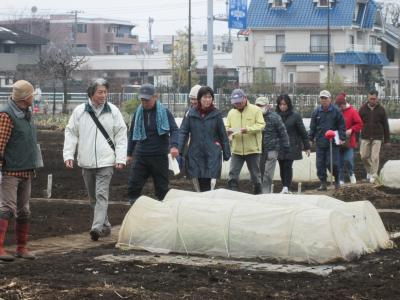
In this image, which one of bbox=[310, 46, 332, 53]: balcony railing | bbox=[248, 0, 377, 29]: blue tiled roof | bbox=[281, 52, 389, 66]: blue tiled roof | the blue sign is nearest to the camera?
the blue sign

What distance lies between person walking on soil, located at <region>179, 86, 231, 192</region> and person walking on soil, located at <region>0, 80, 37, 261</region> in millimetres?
3103

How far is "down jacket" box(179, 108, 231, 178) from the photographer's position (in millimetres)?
13148

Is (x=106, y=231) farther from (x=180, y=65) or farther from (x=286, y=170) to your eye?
(x=180, y=65)

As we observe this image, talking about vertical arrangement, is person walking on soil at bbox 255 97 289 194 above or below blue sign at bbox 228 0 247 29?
below

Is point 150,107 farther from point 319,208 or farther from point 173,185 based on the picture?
point 173,185

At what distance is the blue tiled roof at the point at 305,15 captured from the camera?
75.4 meters

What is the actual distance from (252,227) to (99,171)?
7.15 feet

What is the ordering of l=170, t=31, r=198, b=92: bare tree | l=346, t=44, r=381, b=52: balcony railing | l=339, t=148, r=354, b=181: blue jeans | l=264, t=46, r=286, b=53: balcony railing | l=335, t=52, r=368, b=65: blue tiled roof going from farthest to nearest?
1. l=264, t=46, r=286, b=53: balcony railing
2. l=170, t=31, r=198, b=92: bare tree
3. l=346, t=44, r=381, b=52: balcony railing
4. l=335, t=52, r=368, b=65: blue tiled roof
5. l=339, t=148, r=354, b=181: blue jeans

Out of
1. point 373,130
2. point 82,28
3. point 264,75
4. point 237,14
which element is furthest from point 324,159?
→ point 82,28

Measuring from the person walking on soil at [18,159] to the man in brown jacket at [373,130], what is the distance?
11.6 metres

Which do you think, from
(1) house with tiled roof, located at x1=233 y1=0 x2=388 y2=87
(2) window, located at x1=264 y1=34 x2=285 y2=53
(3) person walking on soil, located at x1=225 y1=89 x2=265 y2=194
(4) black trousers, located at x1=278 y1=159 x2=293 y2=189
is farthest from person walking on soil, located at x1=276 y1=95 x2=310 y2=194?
(2) window, located at x1=264 y1=34 x2=285 y2=53

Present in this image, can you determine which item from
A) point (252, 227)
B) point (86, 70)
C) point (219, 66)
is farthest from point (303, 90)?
point (252, 227)

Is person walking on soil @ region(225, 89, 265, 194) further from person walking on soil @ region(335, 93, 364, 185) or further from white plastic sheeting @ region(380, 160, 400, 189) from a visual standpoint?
white plastic sheeting @ region(380, 160, 400, 189)

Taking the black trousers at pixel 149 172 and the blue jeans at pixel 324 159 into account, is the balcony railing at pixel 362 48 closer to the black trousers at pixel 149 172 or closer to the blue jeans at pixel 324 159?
the blue jeans at pixel 324 159
